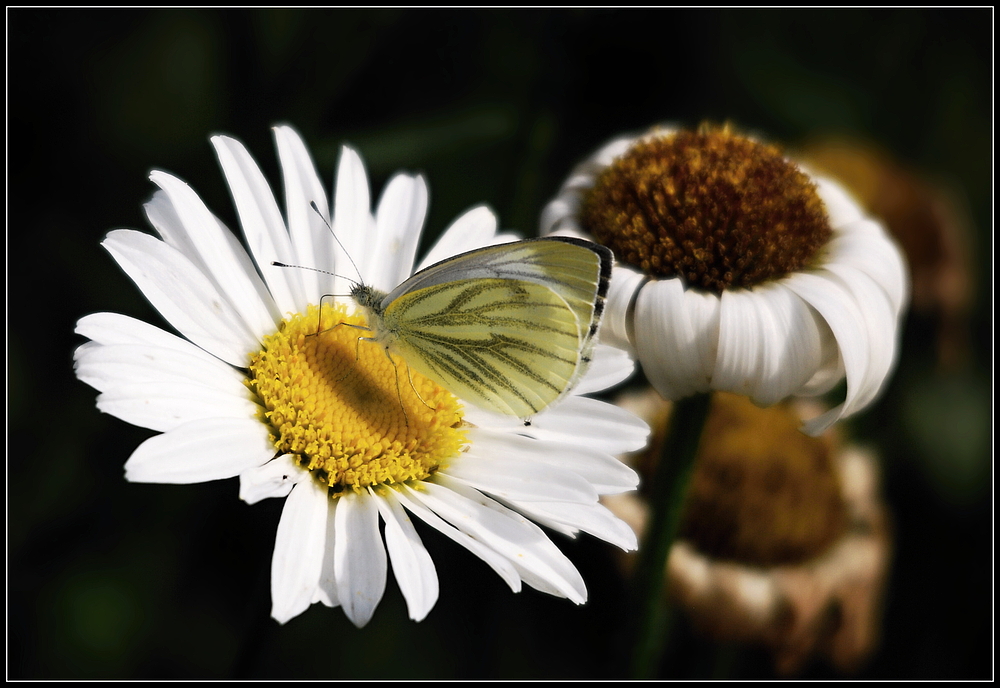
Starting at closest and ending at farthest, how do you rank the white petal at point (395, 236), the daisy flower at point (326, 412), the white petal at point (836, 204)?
the daisy flower at point (326, 412) → the white petal at point (836, 204) → the white petal at point (395, 236)

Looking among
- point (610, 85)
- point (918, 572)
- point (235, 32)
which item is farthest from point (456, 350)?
point (918, 572)

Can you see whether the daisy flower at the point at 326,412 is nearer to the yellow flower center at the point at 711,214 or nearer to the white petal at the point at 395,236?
the white petal at the point at 395,236

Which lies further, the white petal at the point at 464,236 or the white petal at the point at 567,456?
the white petal at the point at 464,236

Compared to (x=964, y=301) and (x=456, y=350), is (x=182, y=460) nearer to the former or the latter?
(x=456, y=350)

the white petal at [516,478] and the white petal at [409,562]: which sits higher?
the white petal at [516,478]

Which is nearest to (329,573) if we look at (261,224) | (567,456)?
(567,456)

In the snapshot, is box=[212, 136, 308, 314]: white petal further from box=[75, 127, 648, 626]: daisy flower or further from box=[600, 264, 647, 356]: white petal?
box=[600, 264, 647, 356]: white petal

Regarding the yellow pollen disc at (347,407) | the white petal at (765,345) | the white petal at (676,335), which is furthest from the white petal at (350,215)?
the white petal at (765,345)

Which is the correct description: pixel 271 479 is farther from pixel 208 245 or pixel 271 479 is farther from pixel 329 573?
pixel 208 245
